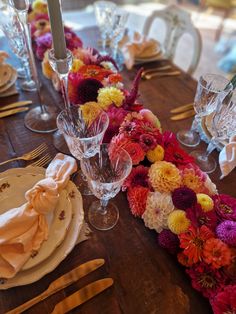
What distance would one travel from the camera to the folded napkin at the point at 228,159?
0.69m

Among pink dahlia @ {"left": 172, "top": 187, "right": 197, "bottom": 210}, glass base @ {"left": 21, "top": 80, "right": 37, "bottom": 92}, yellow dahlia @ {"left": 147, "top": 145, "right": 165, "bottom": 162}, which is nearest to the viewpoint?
pink dahlia @ {"left": 172, "top": 187, "right": 197, "bottom": 210}

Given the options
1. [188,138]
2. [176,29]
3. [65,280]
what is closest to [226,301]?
[65,280]

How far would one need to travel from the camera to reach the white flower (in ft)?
1.79

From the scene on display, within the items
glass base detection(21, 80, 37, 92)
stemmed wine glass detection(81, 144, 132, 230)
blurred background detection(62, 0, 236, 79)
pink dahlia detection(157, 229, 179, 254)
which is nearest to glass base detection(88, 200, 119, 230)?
stemmed wine glass detection(81, 144, 132, 230)

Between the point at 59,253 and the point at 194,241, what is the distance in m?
0.26

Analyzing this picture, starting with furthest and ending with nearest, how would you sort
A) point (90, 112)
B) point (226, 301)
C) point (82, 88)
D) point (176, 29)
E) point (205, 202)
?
point (176, 29), point (82, 88), point (90, 112), point (205, 202), point (226, 301)

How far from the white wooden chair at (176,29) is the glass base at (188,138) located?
0.52m

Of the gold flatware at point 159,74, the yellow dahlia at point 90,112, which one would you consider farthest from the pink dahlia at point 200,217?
the gold flatware at point 159,74

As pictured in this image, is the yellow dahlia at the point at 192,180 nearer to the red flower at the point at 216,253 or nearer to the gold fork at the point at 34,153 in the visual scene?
the red flower at the point at 216,253

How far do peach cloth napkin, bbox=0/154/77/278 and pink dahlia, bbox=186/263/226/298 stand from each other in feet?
0.96

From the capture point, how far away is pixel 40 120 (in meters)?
0.83

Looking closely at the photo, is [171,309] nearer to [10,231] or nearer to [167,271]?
[167,271]

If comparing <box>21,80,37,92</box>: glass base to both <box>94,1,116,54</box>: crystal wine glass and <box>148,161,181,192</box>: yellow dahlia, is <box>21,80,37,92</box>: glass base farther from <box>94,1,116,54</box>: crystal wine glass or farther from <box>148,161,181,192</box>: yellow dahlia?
<box>148,161,181,192</box>: yellow dahlia

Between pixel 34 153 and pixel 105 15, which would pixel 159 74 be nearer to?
pixel 105 15
